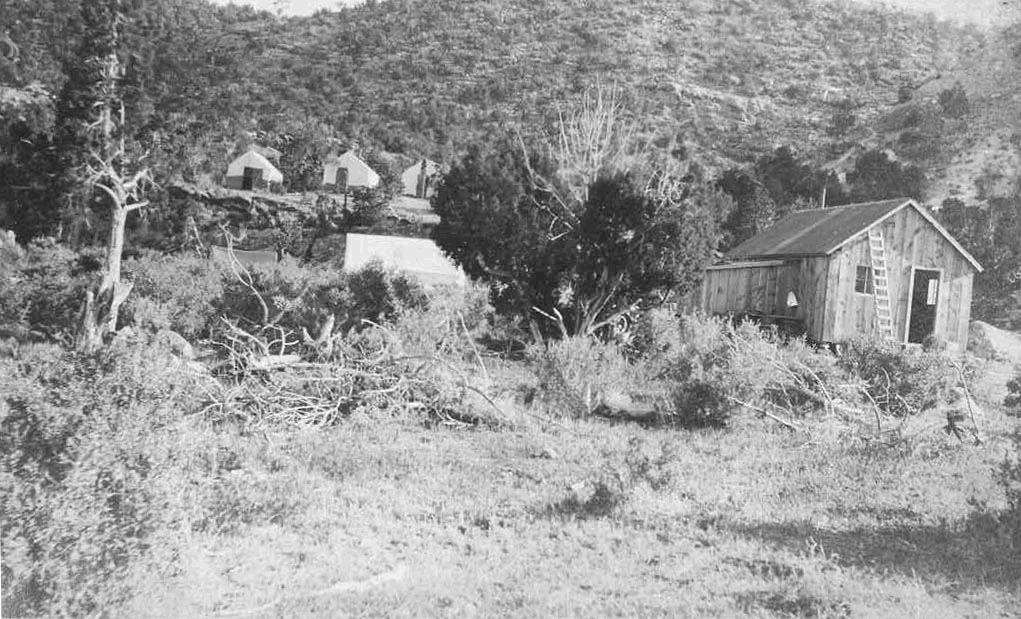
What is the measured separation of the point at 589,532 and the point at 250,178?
62.3 ft

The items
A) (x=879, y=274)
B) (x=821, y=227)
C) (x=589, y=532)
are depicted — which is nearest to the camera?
(x=589, y=532)

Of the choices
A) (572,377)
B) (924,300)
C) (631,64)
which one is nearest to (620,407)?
(572,377)

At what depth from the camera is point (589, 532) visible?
17.5 feet

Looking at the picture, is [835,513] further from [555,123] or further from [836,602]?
[555,123]

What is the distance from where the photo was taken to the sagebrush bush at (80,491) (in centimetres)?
364

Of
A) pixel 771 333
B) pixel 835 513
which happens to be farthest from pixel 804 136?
pixel 835 513

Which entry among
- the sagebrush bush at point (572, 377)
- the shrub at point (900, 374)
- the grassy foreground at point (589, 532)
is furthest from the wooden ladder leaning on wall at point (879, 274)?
the sagebrush bush at point (572, 377)

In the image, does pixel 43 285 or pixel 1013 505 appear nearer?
pixel 1013 505

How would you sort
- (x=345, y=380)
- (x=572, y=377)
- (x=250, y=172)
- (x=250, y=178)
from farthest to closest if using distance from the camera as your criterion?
1. (x=250, y=172)
2. (x=250, y=178)
3. (x=572, y=377)
4. (x=345, y=380)

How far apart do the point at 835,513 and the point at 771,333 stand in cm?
506

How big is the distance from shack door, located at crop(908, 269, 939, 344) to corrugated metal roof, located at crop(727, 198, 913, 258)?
972 mm

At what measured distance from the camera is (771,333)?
10.9m

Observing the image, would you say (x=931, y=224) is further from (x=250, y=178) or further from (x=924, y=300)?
(x=250, y=178)

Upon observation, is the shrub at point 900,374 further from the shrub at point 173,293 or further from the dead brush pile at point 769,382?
the shrub at point 173,293
